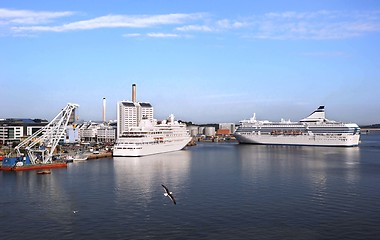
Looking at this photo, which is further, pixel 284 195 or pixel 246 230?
pixel 284 195

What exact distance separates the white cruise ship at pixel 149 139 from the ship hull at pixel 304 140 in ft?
41.9

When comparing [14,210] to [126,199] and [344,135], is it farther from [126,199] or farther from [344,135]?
[344,135]

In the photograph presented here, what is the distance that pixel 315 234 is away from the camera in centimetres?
1166

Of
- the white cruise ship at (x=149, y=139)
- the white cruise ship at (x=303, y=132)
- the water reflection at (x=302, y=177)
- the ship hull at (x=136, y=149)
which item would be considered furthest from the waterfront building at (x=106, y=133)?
the water reflection at (x=302, y=177)

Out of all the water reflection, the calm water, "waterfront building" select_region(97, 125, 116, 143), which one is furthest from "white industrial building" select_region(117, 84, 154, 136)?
the calm water

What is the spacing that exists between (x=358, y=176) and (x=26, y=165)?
774 inches

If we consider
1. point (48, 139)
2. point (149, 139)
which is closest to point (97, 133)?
point (149, 139)

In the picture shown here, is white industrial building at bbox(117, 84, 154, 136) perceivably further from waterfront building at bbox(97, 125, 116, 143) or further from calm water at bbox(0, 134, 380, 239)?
calm water at bbox(0, 134, 380, 239)

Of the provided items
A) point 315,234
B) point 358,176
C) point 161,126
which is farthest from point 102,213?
point 161,126

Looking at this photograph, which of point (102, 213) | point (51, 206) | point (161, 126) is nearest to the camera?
point (102, 213)

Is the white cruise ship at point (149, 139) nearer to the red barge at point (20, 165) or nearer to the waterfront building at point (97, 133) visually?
the red barge at point (20, 165)

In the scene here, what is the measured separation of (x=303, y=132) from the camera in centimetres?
5312

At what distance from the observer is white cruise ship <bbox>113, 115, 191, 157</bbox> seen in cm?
3544

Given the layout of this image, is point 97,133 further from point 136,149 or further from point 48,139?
point 48,139
